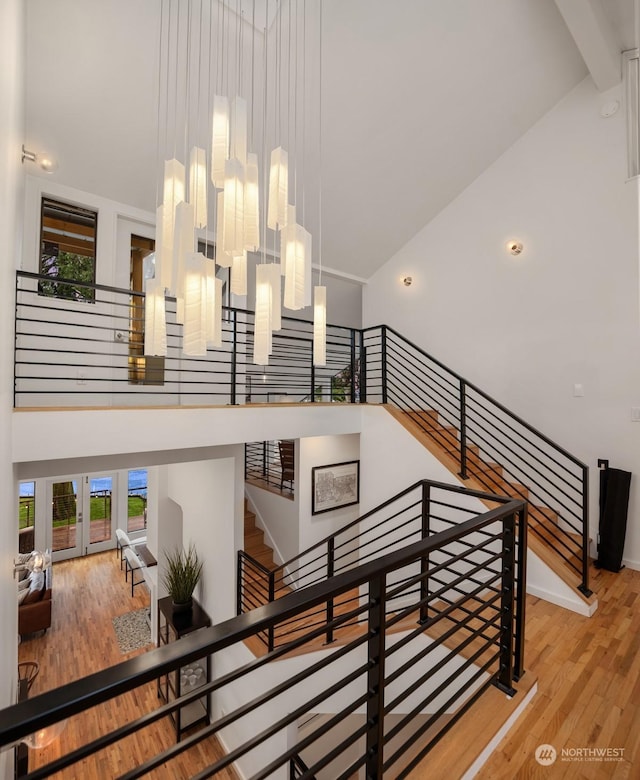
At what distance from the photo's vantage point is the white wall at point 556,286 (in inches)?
162

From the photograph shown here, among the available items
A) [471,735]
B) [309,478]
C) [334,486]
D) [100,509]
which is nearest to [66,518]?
[100,509]

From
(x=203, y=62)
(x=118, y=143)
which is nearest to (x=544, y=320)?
(x=203, y=62)

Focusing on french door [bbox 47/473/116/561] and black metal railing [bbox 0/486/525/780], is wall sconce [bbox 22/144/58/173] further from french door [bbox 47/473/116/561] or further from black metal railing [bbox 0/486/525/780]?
french door [bbox 47/473/116/561]

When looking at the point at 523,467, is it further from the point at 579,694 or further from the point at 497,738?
the point at 497,738

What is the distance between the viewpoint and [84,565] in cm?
772

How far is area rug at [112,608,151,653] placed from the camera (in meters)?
5.55

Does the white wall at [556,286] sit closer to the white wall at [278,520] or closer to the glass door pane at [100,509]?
the white wall at [278,520]

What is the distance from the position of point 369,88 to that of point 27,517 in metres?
8.78

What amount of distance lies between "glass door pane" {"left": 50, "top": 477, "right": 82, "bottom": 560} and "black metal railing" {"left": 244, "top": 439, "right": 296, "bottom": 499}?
3549 millimetres

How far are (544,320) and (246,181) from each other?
4002mm

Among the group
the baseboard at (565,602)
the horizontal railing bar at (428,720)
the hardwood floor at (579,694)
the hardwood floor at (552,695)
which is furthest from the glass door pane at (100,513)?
the horizontal railing bar at (428,720)

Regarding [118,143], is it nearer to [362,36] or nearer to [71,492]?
[362,36]

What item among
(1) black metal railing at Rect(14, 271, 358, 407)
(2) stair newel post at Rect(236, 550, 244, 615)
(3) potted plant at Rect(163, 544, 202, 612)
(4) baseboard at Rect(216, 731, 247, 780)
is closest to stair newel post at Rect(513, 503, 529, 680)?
(1) black metal railing at Rect(14, 271, 358, 407)

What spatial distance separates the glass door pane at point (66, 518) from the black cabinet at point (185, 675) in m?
3.94
